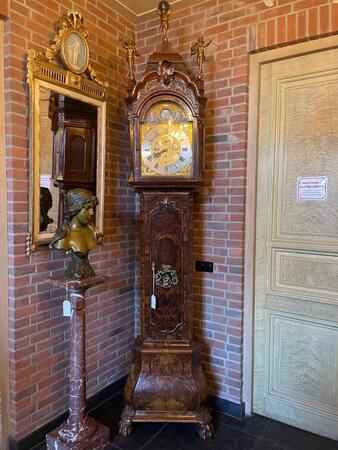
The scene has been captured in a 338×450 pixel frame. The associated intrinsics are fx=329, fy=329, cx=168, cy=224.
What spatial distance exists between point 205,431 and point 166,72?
213 centimetres

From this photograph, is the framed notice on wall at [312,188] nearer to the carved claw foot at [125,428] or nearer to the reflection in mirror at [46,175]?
the reflection in mirror at [46,175]

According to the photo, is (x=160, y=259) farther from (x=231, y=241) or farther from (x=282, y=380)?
(x=282, y=380)

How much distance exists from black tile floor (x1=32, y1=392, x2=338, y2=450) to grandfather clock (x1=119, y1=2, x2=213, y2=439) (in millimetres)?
75

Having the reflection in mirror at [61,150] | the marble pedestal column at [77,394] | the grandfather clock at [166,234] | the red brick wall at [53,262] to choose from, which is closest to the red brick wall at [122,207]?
the red brick wall at [53,262]

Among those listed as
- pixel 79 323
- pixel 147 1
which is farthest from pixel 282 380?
pixel 147 1

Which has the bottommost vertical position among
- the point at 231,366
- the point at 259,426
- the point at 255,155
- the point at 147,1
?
the point at 259,426

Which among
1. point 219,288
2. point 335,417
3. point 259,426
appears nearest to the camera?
point 335,417

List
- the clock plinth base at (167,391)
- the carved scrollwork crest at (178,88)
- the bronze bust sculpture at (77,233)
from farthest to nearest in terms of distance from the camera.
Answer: the clock plinth base at (167,391), the carved scrollwork crest at (178,88), the bronze bust sculpture at (77,233)

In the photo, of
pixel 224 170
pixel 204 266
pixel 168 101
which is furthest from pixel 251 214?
pixel 168 101

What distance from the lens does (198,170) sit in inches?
75.3

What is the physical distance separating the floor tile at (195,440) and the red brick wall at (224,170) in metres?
0.24

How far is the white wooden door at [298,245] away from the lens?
197 cm

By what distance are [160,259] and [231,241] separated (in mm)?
516

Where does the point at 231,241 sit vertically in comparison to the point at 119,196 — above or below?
below
